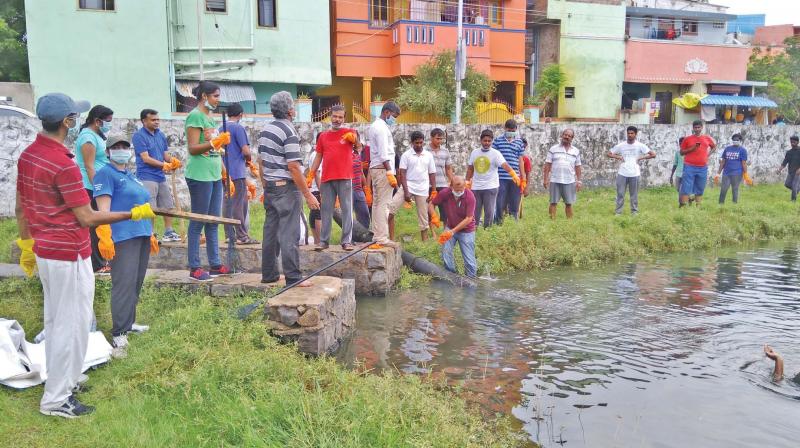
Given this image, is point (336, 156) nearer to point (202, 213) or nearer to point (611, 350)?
point (202, 213)

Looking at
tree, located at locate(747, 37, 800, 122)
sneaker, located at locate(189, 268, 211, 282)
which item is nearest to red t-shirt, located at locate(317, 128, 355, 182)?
sneaker, located at locate(189, 268, 211, 282)

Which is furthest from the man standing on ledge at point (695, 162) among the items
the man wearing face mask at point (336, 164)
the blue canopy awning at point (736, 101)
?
the blue canopy awning at point (736, 101)

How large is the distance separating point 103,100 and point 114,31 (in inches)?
89.6

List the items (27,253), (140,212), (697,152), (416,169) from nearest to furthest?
(140,212) → (27,253) → (416,169) → (697,152)

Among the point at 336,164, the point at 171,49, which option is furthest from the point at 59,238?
the point at 171,49

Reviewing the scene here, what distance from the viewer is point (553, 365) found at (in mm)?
5691

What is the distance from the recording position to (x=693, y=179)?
13.5m

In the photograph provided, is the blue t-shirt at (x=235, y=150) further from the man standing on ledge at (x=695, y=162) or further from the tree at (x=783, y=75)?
the tree at (x=783, y=75)

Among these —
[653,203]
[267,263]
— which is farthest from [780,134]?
[267,263]

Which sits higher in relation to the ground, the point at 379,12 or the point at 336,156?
the point at 379,12

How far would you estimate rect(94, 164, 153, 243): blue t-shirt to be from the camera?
5.27 m

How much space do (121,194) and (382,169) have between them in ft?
13.6

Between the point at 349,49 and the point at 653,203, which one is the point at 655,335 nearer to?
the point at 653,203

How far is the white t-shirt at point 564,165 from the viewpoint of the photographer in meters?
11.7
